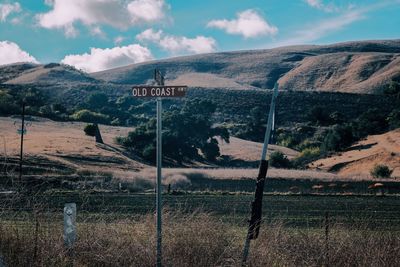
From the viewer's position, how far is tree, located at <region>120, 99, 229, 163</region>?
80.2 metres

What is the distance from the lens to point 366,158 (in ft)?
252

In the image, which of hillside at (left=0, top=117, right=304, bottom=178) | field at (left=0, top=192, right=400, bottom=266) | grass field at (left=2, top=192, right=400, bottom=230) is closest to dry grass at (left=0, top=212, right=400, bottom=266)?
field at (left=0, top=192, right=400, bottom=266)

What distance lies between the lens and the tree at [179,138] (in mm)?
80188

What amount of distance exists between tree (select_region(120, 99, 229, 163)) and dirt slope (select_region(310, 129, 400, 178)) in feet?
52.7

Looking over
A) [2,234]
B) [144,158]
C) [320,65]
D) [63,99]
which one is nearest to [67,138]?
[144,158]

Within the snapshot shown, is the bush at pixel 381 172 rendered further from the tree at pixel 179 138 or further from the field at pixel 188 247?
the field at pixel 188 247

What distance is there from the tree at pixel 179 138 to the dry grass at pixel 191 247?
2612 inches

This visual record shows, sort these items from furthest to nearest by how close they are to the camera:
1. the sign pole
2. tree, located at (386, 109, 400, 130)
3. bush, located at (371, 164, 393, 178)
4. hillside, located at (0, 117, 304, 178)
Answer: tree, located at (386, 109, 400, 130) < bush, located at (371, 164, 393, 178) < hillside, located at (0, 117, 304, 178) < the sign pole

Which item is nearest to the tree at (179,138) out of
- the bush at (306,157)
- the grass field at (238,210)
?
the bush at (306,157)

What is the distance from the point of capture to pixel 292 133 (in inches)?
4107

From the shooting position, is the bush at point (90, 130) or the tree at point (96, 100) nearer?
the bush at point (90, 130)

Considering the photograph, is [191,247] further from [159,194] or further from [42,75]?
[42,75]

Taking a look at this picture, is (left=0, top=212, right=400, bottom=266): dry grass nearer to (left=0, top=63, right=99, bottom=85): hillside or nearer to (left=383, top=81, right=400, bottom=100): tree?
(left=383, top=81, right=400, bottom=100): tree

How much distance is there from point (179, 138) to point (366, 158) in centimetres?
2506
